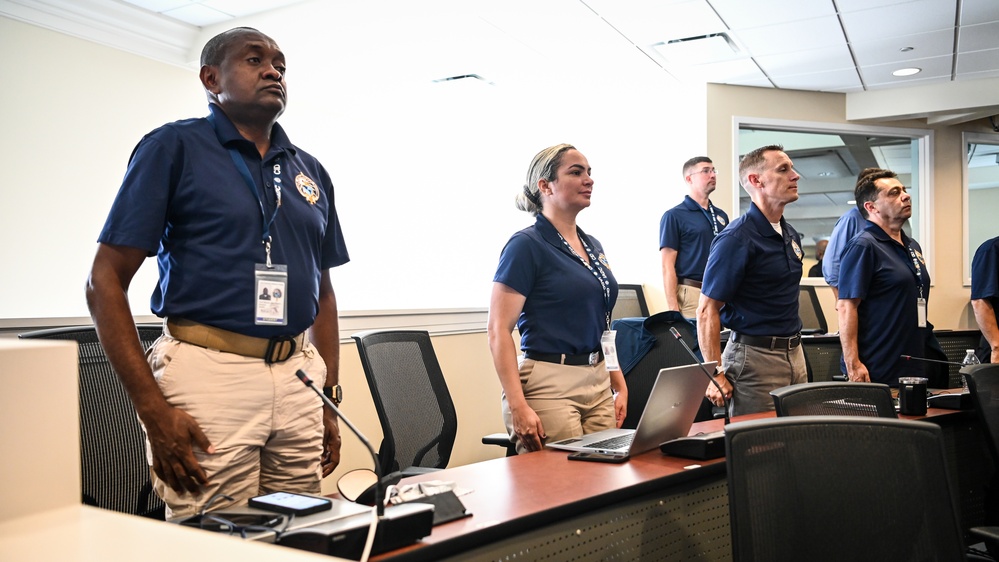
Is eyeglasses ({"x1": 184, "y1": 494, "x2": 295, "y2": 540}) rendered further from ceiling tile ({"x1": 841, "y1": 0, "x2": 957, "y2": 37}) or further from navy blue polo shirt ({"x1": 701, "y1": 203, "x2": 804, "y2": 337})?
ceiling tile ({"x1": 841, "y1": 0, "x2": 957, "y2": 37})

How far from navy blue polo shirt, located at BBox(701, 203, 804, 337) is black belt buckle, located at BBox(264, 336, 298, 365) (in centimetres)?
180

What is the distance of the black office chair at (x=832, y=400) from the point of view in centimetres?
197

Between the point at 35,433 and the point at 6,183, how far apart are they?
446 centimetres

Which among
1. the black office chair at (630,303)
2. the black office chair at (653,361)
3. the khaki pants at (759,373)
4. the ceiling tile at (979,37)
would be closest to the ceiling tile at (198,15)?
the black office chair at (630,303)

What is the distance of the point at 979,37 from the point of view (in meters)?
5.05

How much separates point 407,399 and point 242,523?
135 cm

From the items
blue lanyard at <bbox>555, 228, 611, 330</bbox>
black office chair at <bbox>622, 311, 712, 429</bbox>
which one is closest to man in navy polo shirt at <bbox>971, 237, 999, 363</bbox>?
black office chair at <bbox>622, 311, 712, 429</bbox>

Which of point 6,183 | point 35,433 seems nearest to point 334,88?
point 6,183

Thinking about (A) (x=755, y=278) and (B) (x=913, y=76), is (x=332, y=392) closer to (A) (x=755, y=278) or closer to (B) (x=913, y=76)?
(A) (x=755, y=278)

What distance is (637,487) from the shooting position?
1.62 metres

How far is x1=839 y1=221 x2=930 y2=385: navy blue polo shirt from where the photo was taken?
338cm

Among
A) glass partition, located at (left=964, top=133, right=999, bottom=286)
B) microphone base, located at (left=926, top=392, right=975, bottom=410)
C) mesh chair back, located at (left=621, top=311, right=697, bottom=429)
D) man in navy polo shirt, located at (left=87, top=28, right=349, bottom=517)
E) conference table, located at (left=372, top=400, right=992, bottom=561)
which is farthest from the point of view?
glass partition, located at (left=964, top=133, right=999, bottom=286)

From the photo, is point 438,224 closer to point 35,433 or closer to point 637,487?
point 637,487

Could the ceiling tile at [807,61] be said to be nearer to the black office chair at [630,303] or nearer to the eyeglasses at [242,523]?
the black office chair at [630,303]
